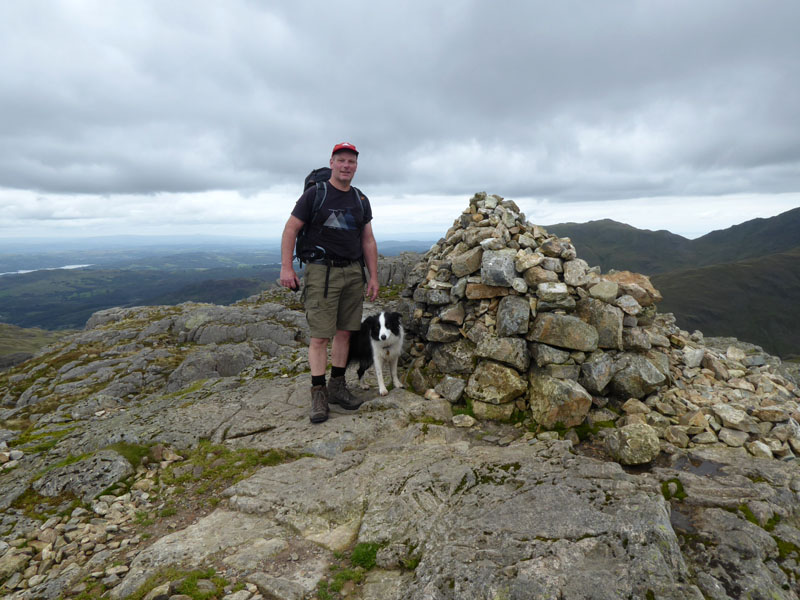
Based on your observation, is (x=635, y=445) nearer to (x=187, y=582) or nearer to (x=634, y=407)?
(x=634, y=407)

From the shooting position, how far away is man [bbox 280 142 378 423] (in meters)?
8.02

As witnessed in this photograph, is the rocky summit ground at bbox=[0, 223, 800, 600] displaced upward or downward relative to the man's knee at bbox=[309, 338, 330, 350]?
downward

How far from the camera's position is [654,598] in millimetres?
3658

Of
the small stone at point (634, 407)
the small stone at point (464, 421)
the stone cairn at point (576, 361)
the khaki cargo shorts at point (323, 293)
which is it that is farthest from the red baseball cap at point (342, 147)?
the small stone at point (634, 407)

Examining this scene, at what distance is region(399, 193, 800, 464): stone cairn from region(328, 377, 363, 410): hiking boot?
190 centimetres

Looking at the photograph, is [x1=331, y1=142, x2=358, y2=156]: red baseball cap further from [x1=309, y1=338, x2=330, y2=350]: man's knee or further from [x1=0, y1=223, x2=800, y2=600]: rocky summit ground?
[x1=0, y1=223, x2=800, y2=600]: rocky summit ground

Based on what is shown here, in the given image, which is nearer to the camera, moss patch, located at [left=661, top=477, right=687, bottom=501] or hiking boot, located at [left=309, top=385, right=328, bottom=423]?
moss patch, located at [left=661, top=477, right=687, bottom=501]

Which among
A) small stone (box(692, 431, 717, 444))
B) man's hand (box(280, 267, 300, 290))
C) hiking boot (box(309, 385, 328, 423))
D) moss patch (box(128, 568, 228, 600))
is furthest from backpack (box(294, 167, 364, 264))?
small stone (box(692, 431, 717, 444))

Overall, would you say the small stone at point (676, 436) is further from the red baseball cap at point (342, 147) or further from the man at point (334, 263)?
the red baseball cap at point (342, 147)

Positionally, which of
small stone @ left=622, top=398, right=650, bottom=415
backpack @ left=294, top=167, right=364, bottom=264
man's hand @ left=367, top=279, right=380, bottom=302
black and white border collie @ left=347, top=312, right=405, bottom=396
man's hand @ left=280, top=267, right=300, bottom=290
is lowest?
small stone @ left=622, top=398, right=650, bottom=415

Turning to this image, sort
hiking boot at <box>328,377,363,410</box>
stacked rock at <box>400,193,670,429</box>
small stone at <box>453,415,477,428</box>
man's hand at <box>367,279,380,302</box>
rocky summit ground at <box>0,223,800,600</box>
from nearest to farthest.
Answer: rocky summit ground at <box>0,223,800,600</box> → small stone at <box>453,415,477,428</box> → stacked rock at <box>400,193,670,429</box> → man's hand at <box>367,279,380,302</box> → hiking boot at <box>328,377,363,410</box>

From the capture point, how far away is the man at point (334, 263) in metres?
8.02

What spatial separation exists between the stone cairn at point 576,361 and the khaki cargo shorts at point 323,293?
10.0 feet

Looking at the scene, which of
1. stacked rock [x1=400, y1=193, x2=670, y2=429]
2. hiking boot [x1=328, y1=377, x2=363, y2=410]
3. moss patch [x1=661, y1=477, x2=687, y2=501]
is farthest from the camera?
hiking boot [x1=328, y1=377, x2=363, y2=410]
